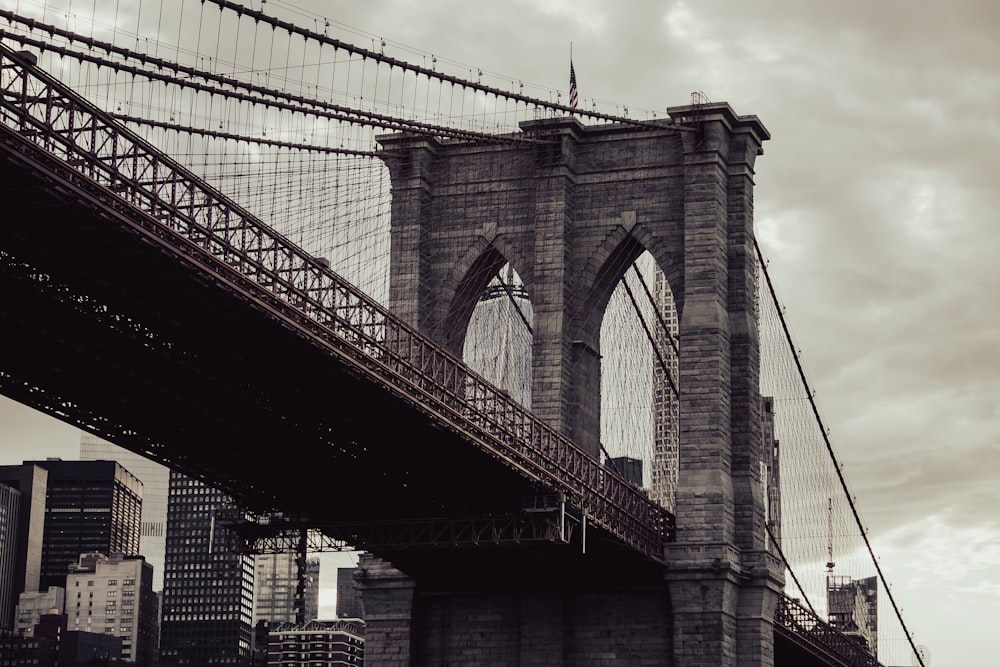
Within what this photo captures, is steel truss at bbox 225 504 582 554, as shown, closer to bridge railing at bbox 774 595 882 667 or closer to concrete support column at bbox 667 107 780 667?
concrete support column at bbox 667 107 780 667

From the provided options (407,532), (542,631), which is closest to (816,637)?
(542,631)

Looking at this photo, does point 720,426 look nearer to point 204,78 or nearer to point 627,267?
point 627,267

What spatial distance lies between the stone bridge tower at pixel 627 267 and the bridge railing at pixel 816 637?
744cm

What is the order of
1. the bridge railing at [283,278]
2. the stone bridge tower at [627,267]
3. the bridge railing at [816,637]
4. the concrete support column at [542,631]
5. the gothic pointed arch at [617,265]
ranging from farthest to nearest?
1. the bridge railing at [816,637]
2. the gothic pointed arch at [617,265]
3. the concrete support column at [542,631]
4. the stone bridge tower at [627,267]
5. the bridge railing at [283,278]

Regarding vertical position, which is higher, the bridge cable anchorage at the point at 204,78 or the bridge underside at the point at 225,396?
the bridge cable anchorage at the point at 204,78

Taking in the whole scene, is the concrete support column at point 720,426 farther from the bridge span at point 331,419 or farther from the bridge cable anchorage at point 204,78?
the bridge cable anchorage at point 204,78

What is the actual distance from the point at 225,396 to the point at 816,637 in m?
40.5

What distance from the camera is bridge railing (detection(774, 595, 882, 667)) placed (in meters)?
87.2

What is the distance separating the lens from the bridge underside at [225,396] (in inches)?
2012

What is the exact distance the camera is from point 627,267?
82.2 m

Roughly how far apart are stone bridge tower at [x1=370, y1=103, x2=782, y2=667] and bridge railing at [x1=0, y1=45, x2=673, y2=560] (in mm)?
2970

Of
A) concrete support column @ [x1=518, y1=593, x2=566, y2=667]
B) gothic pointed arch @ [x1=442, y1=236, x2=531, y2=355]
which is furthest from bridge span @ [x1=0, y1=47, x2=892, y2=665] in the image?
gothic pointed arch @ [x1=442, y1=236, x2=531, y2=355]

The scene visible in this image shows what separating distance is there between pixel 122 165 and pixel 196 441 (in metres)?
18.0

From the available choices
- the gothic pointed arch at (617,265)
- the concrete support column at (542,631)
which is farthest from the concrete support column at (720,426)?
the concrete support column at (542,631)
